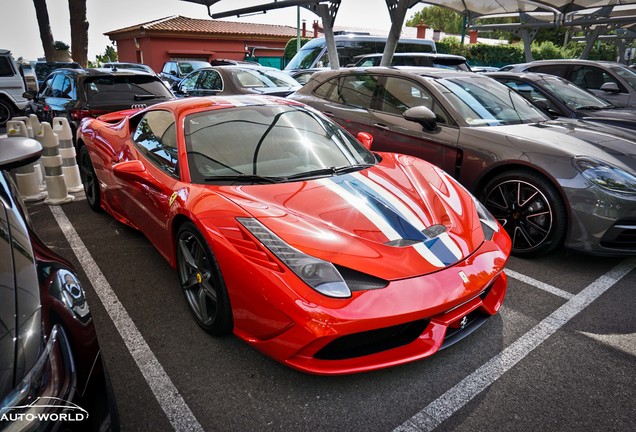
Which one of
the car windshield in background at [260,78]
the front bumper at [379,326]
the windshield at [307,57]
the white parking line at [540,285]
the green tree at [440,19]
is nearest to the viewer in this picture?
the front bumper at [379,326]

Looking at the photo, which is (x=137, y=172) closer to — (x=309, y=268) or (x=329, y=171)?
(x=329, y=171)

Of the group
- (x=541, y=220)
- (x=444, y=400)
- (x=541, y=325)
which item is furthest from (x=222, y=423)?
(x=541, y=220)

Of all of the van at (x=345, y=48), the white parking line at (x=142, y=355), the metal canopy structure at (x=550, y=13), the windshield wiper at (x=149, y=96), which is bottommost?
the white parking line at (x=142, y=355)

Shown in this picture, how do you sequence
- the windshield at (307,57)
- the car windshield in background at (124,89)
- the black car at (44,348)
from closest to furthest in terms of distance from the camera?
the black car at (44,348)
the car windshield in background at (124,89)
the windshield at (307,57)

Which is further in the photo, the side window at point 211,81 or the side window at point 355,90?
the side window at point 211,81

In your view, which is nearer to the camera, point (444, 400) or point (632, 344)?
point (444, 400)

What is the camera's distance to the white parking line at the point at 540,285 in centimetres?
300

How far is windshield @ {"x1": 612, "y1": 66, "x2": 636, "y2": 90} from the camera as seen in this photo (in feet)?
24.0

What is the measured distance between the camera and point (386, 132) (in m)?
4.55

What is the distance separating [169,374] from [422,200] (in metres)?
1.70

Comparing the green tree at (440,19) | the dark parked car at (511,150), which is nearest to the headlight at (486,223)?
the dark parked car at (511,150)

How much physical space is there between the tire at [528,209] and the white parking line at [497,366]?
48 cm

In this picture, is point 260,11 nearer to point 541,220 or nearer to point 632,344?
point 541,220

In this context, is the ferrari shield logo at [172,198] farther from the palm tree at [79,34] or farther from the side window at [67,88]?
the palm tree at [79,34]
